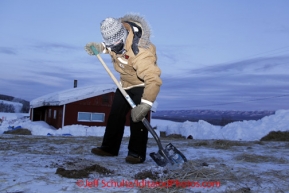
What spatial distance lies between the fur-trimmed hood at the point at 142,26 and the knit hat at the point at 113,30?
0.20m

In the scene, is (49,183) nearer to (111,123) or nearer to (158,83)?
(158,83)

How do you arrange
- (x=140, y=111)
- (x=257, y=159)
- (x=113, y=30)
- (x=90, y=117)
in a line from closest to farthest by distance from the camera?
(x=140, y=111), (x=113, y=30), (x=257, y=159), (x=90, y=117)

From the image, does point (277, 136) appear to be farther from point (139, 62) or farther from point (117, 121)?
point (139, 62)

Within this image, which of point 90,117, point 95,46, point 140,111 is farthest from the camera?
point 90,117

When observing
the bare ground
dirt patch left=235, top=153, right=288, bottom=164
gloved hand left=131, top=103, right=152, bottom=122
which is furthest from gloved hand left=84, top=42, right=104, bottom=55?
dirt patch left=235, top=153, right=288, bottom=164

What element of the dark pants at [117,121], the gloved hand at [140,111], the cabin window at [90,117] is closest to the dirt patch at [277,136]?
the dark pants at [117,121]

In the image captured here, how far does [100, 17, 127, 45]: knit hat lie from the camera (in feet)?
11.2

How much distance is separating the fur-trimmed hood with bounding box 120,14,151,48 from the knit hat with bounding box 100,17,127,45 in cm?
20

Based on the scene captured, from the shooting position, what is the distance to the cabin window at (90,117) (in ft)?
71.8

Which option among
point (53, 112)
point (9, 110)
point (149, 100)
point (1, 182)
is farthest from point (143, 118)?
point (9, 110)

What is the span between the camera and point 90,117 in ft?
72.9

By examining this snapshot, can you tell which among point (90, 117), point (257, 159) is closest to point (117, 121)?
point (257, 159)

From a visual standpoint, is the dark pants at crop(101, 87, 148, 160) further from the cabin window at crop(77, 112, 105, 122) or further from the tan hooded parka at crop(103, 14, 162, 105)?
the cabin window at crop(77, 112, 105, 122)

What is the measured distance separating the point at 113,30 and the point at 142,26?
1.24ft
